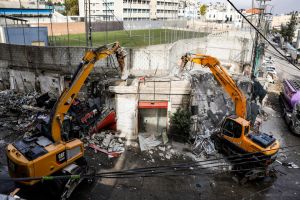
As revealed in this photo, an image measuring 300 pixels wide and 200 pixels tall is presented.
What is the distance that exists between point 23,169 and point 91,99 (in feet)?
22.9

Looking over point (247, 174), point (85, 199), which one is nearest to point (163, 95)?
point (247, 174)

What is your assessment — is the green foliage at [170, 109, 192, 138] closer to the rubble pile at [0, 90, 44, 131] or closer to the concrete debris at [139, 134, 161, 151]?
the concrete debris at [139, 134, 161, 151]

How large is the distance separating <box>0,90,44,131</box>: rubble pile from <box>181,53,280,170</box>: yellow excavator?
10.0m

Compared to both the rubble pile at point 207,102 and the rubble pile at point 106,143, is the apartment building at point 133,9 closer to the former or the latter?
the rubble pile at point 207,102

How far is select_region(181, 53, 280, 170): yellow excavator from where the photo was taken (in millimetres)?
10898

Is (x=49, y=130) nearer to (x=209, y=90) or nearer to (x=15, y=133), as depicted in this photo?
(x=15, y=133)

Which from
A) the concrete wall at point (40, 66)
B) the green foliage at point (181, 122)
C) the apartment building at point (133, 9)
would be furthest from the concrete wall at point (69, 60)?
the apartment building at point (133, 9)

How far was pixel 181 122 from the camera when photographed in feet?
45.0

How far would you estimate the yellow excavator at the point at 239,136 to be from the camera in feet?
35.8

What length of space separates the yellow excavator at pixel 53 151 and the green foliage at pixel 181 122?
552 cm

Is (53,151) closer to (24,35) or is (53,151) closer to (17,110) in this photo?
(17,110)

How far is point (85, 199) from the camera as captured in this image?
970 cm

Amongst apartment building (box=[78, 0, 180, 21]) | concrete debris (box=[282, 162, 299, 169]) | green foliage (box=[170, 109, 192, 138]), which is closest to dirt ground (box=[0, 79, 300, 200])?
concrete debris (box=[282, 162, 299, 169])

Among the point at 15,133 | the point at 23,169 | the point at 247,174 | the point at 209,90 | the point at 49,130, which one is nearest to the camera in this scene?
the point at 23,169
